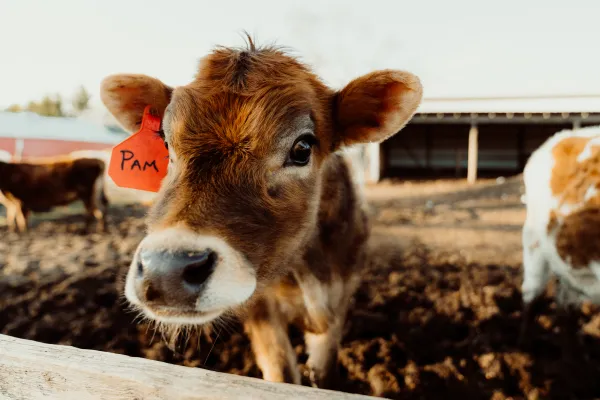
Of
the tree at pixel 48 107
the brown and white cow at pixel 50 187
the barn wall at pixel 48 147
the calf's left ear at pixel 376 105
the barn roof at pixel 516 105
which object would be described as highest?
the tree at pixel 48 107

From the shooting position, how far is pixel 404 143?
62.2 feet

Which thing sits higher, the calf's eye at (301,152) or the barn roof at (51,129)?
the barn roof at (51,129)

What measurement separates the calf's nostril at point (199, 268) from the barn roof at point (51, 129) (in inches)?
825

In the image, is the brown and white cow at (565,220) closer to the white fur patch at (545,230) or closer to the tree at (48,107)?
the white fur patch at (545,230)

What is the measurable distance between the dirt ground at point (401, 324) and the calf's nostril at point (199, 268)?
88 centimetres

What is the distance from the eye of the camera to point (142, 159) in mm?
2137

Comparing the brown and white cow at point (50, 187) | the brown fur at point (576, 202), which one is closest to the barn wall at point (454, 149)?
the brown and white cow at point (50, 187)

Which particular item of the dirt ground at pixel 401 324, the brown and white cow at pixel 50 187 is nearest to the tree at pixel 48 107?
the brown and white cow at pixel 50 187

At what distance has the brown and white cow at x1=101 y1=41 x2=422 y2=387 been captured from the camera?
1284 mm

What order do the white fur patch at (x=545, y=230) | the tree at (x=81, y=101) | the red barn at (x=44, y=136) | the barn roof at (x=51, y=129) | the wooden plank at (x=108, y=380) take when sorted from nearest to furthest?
the wooden plank at (x=108, y=380)
the white fur patch at (x=545, y=230)
the red barn at (x=44, y=136)
the barn roof at (x=51, y=129)
the tree at (x=81, y=101)

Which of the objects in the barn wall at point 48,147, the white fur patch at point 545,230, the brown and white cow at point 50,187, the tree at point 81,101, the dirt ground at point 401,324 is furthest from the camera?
the tree at point 81,101

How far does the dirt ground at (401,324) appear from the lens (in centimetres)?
288

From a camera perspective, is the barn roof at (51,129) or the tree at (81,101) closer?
the barn roof at (51,129)

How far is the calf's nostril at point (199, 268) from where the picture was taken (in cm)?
122
